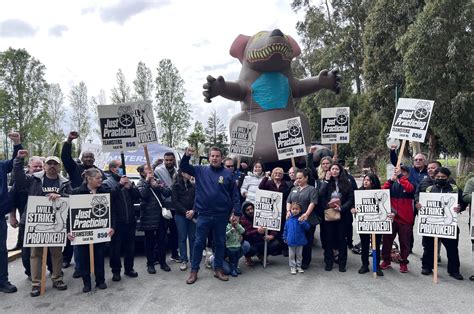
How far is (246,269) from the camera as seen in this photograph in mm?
A: 6250

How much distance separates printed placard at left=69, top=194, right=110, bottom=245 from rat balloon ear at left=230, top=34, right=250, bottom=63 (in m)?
5.91

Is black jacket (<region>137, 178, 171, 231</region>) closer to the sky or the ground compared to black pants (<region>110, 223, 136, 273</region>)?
closer to the sky

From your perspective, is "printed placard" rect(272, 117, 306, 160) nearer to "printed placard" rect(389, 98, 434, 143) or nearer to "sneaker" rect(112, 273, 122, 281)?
"printed placard" rect(389, 98, 434, 143)

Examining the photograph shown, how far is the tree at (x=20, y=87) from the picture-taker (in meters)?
36.7

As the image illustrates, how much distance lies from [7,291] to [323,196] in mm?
4575

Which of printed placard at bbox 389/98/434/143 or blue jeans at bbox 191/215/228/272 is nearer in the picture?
blue jeans at bbox 191/215/228/272

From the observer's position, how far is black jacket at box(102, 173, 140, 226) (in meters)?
5.66

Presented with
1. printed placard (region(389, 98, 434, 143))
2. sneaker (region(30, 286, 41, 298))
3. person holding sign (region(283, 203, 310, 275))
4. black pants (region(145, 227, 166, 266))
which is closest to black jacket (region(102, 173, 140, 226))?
black pants (region(145, 227, 166, 266))

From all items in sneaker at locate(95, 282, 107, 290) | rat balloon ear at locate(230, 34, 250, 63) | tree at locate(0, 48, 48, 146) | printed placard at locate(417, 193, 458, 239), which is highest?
tree at locate(0, 48, 48, 146)

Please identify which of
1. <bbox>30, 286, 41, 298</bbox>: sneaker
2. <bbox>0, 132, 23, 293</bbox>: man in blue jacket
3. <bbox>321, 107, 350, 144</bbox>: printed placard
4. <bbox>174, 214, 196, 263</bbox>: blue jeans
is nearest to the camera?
<bbox>30, 286, 41, 298</bbox>: sneaker

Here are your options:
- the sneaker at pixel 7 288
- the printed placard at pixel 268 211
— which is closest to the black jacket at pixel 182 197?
the printed placard at pixel 268 211

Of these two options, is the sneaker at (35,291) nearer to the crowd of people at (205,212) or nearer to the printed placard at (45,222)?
the crowd of people at (205,212)

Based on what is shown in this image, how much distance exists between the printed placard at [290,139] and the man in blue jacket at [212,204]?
1710 mm

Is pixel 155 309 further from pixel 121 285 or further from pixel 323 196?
pixel 323 196
